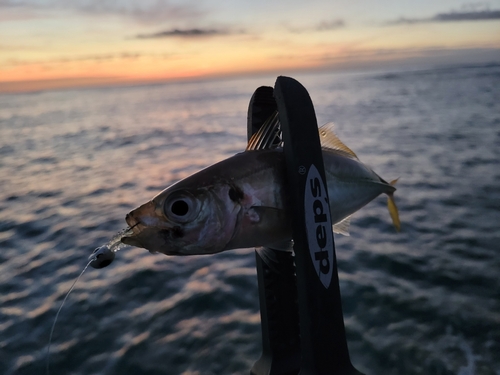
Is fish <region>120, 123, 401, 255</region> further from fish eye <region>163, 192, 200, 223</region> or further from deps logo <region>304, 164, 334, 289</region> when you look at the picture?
deps logo <region>304, 164, 334, 289</region>

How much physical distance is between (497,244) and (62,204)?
10529 millimetres

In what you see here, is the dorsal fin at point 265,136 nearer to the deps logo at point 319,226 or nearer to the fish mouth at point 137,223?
the deps logo at point 319,226

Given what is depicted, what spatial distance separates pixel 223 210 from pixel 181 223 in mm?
191

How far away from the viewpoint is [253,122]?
2410mm

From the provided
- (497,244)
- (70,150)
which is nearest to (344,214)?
(497,244)

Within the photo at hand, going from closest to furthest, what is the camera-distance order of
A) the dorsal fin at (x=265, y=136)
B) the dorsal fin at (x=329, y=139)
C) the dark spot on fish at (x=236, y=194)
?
the dark spot on fish at (x=236, y=194) < the dorsal fin at (x=265, y=136) < the dorsal fin at (x=329, y=139)

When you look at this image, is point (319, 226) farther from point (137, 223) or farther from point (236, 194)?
point (137, 223)

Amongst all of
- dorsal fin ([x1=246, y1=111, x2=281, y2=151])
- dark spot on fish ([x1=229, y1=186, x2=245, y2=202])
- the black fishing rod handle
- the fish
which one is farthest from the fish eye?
the black fishing rod handle

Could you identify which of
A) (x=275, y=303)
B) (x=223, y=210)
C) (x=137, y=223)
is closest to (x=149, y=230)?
(x=137, y=223)

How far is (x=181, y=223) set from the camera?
1.62 m

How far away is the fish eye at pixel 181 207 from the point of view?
161 centimetres

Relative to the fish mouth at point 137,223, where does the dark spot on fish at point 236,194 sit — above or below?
above

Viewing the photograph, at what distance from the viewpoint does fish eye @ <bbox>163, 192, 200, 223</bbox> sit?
5.30 ft

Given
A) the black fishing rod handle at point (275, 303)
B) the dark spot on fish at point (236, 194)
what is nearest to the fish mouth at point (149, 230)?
the dark spot on fish at point (236, 194)
